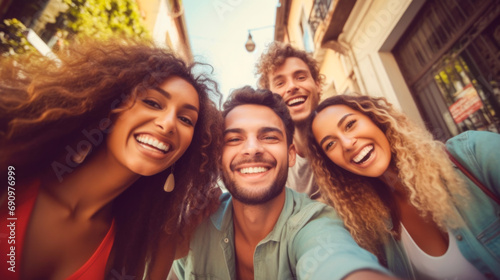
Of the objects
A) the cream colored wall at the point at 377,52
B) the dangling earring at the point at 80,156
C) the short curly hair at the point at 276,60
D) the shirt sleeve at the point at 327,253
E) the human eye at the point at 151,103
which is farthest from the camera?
the cream colored wall at the point at 377,52

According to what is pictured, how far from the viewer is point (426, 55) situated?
3.56 m

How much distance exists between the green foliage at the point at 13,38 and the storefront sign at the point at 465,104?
6721mm

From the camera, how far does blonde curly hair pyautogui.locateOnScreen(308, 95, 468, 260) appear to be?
1765 mm

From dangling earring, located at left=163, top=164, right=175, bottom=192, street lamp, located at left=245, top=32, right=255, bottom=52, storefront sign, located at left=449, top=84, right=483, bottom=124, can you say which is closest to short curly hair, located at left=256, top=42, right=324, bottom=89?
storefront sign, located at left=449, top=84, right=483, bottom=124

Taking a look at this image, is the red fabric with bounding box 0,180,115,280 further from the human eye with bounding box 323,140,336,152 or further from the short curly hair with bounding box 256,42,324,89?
the short curly hair with bounding box 256,42,324,89

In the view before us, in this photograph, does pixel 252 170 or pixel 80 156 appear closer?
pixel 80 156

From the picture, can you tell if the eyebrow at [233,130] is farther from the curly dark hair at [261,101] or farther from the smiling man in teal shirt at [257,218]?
the curly dark hair at [261,101]

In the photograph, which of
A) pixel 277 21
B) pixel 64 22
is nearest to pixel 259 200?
pixel 64 22

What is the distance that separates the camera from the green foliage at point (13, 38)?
10.0 feet

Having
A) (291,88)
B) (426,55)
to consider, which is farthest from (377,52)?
(291,88)

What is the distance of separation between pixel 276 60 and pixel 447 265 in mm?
3263

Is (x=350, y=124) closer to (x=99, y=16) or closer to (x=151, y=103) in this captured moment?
(x=151, y=103)

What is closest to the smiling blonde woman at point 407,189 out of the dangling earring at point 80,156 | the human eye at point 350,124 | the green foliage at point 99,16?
the human eye at point 350,124

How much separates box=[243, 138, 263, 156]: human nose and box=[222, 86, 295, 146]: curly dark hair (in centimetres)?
53
